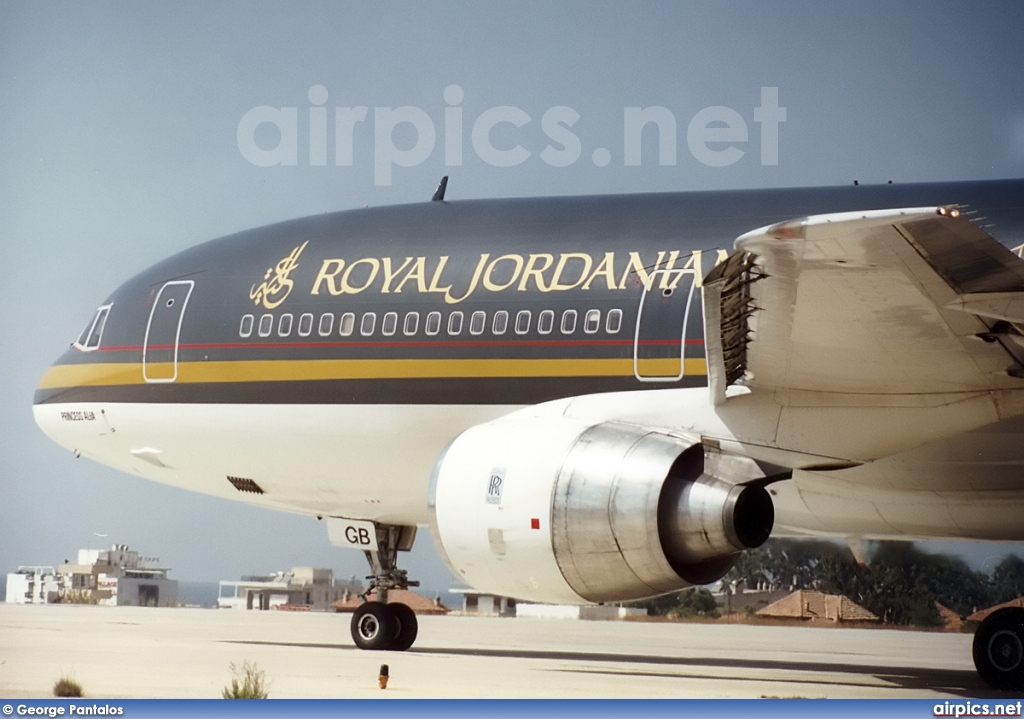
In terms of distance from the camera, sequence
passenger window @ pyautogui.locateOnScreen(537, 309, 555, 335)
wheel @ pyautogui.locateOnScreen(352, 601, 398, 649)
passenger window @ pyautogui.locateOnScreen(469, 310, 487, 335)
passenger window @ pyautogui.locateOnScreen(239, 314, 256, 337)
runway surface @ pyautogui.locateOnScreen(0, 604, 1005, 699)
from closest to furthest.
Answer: runway surface @ pyautogui.locateOnScreen(0, 604, 1005, 699), passenger window @ pyautogui.locateOnScreen(537, 309, 555, 335), passenger window @ pyautogui.locateOnScreen(469, 310, 487, 335), passenger window @ pyautogui.locateOnScreen(239, 314, 256, 337), wheel @ pyautogui.locateOnScreen(352, 601, 398, 649)

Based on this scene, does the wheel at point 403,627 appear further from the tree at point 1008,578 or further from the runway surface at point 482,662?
the tree at point 1008,578

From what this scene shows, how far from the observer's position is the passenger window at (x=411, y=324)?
12914 millimetres

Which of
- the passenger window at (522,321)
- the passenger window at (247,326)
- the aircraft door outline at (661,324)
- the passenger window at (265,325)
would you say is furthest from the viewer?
the passenger window at (247,326)

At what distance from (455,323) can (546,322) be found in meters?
1.01

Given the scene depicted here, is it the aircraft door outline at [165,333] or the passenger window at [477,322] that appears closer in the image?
the passenger window at [477,322]

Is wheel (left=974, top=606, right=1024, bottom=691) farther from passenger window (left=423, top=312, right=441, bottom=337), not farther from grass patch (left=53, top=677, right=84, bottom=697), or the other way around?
grass patch (left=53, top=677, right=84, bottom=697)

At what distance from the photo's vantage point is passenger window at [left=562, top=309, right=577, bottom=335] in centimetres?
1204

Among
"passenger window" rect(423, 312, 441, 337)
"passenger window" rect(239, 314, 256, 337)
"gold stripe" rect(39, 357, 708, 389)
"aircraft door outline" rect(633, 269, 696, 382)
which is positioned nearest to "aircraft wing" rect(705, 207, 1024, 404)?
"aircraft door outline" rect(633, 269, 696, 382)

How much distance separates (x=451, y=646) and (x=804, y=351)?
9.02 metres

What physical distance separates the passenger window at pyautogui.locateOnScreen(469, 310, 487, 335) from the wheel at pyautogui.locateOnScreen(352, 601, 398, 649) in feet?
12.6

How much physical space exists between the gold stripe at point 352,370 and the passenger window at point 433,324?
294 mm

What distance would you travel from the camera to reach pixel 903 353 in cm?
895

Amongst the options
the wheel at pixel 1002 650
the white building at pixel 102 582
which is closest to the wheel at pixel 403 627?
the wheel at pixel 1002 650

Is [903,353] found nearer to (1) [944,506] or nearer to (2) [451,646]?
(1) [944,506]
